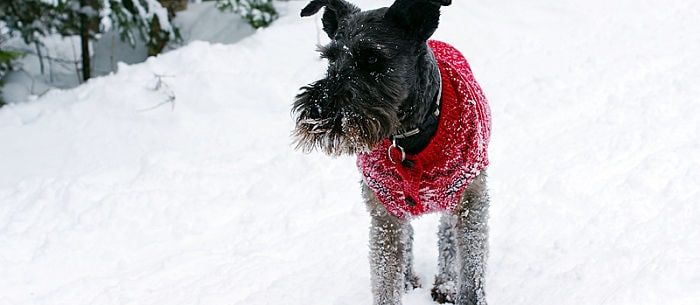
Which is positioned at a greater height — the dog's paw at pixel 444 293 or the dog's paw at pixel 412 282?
the dog's paw at pixel 444 293

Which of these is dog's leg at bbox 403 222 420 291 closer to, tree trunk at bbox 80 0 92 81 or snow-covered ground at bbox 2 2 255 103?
tree trunk at bbox 80 0 92 81

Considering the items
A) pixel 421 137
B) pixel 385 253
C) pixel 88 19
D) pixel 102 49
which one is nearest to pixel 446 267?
pixel 385 253

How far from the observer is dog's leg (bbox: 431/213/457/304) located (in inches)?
177

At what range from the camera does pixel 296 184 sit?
21.1 feet

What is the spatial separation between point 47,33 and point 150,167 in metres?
6.20

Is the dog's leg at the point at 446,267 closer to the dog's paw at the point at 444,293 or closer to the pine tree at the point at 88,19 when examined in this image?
the dog's paw at the point at 444,293

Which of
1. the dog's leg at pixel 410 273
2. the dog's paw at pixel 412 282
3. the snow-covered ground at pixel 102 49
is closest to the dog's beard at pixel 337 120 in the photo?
the dog's leg at pixel 410 273

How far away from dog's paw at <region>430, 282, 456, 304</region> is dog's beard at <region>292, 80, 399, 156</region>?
1.69 m

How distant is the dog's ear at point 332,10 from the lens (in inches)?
147

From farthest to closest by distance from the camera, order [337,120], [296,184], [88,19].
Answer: [88,19] < [296,184] < [337,120]

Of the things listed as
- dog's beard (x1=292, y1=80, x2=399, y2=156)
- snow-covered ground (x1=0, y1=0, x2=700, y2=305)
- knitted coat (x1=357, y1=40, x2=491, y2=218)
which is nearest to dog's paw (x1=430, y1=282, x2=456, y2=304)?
snow-covered ground (x1=0, y1=0, x2=700, y2=305)

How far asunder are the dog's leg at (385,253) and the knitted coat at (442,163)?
0.28 ft

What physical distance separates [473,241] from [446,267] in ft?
1.90

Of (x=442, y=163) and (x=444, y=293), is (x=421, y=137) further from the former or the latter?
(x=444, y=293)
